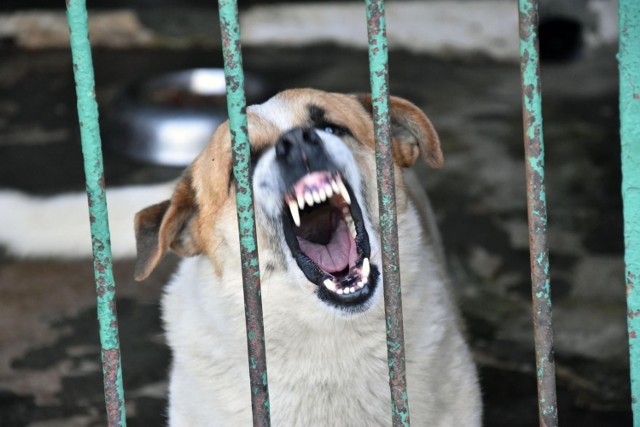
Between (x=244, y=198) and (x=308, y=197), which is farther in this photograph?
(x=308, y=197)

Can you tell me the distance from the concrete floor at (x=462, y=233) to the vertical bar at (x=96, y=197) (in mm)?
1688

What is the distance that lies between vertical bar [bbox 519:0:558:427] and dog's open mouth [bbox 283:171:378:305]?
65 centimetres

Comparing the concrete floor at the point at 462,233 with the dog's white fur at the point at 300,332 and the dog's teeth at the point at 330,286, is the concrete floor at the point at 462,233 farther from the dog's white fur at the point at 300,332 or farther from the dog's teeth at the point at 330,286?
the dog's teeth at the point at 330,286

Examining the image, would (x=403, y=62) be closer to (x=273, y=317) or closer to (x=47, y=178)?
(x=47, y=178)

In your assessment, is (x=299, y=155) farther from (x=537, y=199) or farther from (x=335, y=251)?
(x=537, y=199)

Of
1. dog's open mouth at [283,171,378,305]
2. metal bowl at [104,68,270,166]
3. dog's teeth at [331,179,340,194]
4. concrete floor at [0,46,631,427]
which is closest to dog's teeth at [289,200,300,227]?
dog's open mouth at [283,171,378,305]

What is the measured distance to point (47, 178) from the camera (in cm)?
618

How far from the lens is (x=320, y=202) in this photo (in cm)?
287

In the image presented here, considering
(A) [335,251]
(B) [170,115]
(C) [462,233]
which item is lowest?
(C) [462,233]

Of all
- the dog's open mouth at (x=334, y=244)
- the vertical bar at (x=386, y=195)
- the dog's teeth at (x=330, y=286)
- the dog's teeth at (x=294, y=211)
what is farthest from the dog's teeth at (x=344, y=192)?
the vertical bar at (x=386, y=195)

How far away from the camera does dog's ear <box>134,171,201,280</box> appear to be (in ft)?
9.31

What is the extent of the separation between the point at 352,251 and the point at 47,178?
3819 millimetres

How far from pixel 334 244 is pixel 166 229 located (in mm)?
511

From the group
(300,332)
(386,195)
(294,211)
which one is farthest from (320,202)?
(386,195)
